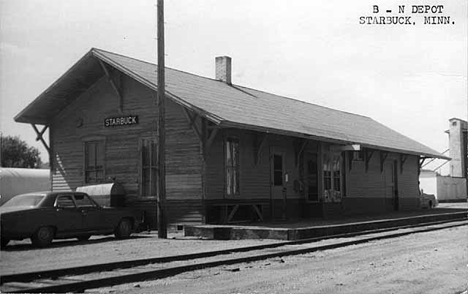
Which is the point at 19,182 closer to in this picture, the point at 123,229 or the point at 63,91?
the point at 63,91

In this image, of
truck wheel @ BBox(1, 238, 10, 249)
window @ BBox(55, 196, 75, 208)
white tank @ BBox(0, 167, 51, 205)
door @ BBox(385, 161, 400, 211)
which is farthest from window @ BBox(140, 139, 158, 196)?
door @ BBox(385, 161, 400, 211)

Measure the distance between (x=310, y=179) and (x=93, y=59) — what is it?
9966 mm

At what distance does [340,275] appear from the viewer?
31.0 ft

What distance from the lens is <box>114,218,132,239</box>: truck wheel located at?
1670 centimetres

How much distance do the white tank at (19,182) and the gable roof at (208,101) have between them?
3.64 metres

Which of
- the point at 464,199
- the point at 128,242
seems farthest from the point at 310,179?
the point at 464,199

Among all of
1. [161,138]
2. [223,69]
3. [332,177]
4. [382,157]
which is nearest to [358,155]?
[382,157]

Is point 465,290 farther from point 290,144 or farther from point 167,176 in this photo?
point 290,144

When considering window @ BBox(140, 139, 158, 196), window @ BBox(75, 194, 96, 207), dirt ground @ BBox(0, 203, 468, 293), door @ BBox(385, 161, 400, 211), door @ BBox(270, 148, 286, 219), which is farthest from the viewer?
door @ BBox(385, 161, 400, 211)

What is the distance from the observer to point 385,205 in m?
30.5

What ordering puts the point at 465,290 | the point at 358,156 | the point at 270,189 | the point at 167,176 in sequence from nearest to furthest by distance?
the point at 465,290
the point at 167,176
the point at 270,189
the point at 358,156

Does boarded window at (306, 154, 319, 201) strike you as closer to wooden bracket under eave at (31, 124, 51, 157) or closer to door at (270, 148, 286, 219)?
door at (270, 148, 286, 219)

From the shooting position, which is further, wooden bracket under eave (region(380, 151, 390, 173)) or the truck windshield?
wooden bracket under eave (region(380, 151, 390, 173))

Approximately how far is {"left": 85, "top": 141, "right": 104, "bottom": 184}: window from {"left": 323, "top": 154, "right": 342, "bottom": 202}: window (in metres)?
8.90
